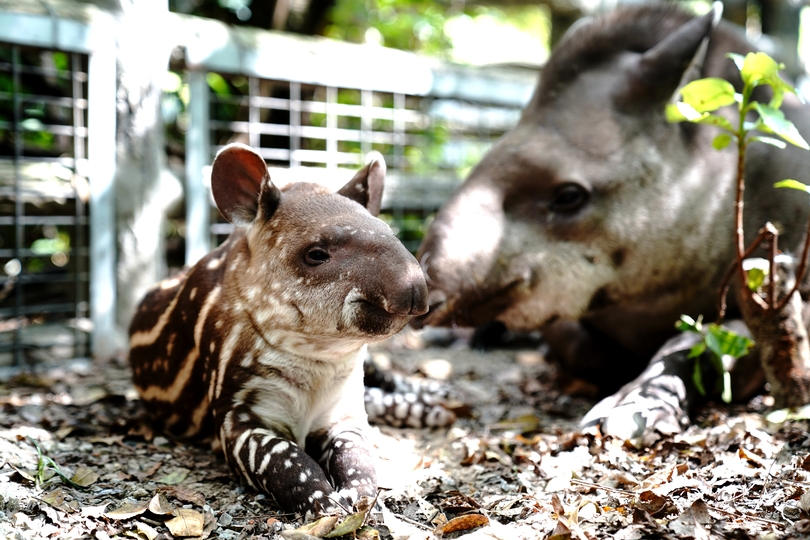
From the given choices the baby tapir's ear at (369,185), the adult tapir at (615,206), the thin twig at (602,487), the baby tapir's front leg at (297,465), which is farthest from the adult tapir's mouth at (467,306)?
the thin twig at (602,487)

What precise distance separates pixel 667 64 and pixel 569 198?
854 millimetres

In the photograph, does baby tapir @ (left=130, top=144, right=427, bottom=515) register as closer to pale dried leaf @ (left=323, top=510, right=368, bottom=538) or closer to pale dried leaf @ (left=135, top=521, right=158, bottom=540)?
pale dried leaf @ (left=323, top=510, right=368, bottom=538)

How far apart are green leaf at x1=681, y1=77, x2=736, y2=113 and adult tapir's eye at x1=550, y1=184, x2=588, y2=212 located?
1003 mm

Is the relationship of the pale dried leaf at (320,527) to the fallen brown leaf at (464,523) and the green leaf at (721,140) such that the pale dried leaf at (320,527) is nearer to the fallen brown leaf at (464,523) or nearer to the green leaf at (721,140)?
the fallen brown leaf at (464,523)

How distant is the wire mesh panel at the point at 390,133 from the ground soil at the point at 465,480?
2.66m

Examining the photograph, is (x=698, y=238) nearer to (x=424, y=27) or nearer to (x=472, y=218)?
(x=472, y=218)

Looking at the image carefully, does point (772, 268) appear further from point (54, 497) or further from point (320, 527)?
point (54, 497)

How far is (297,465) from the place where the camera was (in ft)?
8.48

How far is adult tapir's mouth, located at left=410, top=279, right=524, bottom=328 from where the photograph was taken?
3656 mm

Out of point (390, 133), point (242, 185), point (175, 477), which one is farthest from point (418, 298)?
point (390, 133)

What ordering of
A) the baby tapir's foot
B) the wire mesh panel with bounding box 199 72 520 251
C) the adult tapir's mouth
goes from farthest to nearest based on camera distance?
the wire mesh panel with bounding box 199 72 520 251
the baby tapir's foot
the adult tapir's mouth

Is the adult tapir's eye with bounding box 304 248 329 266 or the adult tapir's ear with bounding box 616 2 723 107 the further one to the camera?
the adult tapir's ear with bounding box 616 2 723 107

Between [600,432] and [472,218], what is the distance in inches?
48.4

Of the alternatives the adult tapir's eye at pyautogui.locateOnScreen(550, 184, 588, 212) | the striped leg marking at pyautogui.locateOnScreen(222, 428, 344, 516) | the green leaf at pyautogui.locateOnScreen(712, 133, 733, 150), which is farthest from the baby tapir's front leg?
the green leaf at pyautogui.locateOnScreen(712, 133, 733, 150)
